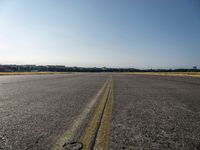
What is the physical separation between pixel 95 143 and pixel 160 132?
1403 millimetres

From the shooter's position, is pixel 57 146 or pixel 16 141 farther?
pixel 16 141

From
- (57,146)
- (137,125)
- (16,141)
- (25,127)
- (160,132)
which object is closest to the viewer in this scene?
(57,146)

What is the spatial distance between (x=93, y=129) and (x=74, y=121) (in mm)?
796

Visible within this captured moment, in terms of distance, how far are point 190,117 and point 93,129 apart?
281 centimetres

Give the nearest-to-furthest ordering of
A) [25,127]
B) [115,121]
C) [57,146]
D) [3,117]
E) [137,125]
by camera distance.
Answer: [57,146] < [25,127] < [137,125] < [115,121] < [3,117]

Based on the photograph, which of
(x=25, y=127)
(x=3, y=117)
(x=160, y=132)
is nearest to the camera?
(x=160, y=132)

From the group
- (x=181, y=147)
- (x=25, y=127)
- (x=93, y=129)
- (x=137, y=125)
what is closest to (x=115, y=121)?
(x=137, y=125)

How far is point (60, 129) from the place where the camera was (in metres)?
3.54

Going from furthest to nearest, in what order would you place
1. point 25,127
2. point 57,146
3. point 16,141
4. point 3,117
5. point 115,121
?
point 3,117, point 115,121, point 25,127, point 16,141, point 57,146

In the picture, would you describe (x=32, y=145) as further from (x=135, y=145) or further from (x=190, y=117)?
(x=190, y=117)

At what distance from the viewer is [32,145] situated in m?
2.76

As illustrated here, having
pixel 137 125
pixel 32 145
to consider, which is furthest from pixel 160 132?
pixel 32 145

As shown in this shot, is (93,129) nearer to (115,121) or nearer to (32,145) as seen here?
(115,121)

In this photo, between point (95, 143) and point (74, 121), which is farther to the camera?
point (74, 121)
